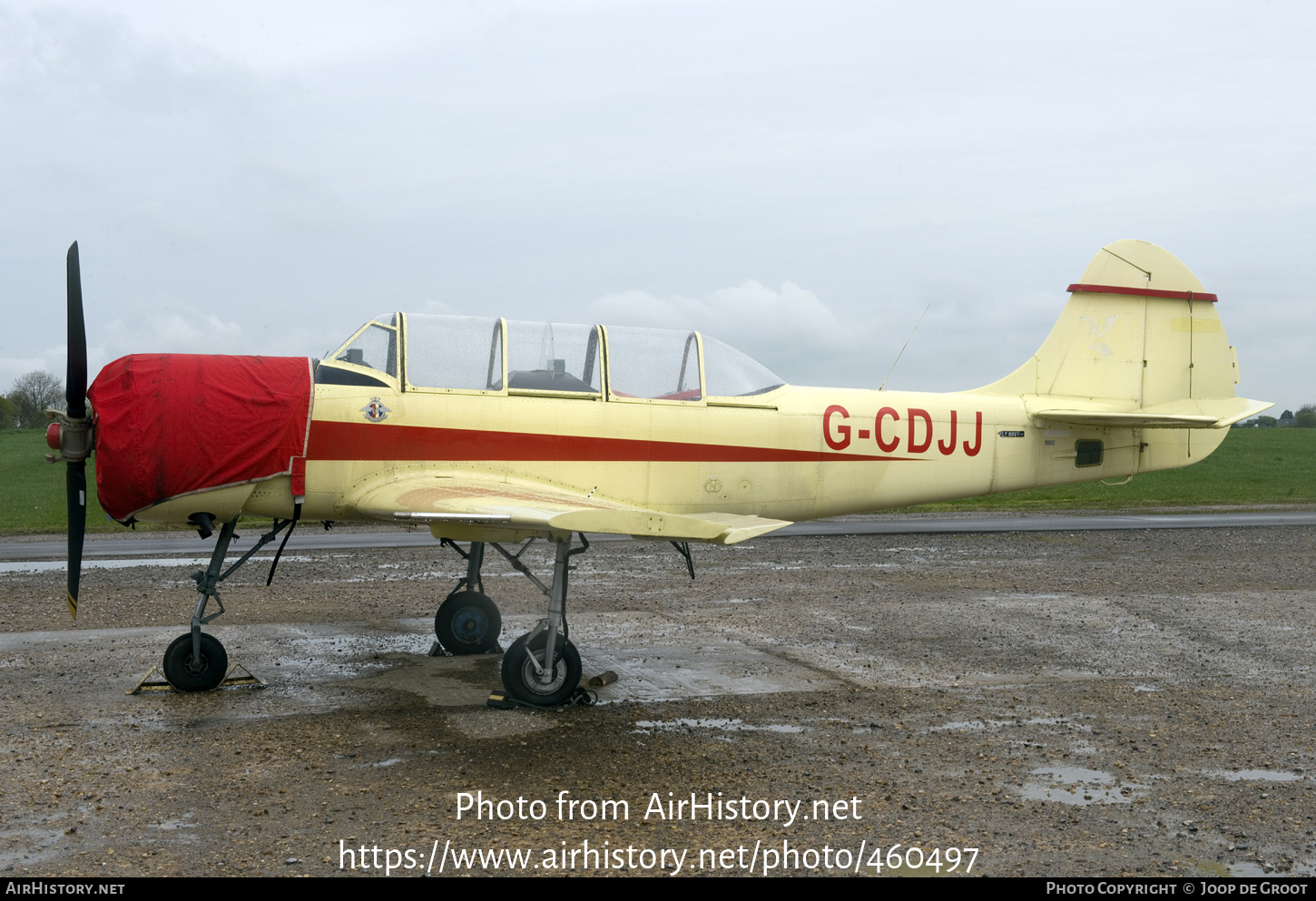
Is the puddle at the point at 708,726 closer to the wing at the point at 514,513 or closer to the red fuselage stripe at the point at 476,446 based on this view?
the wing at the point at 514,513

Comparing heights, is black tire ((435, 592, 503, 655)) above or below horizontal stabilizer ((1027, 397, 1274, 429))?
below

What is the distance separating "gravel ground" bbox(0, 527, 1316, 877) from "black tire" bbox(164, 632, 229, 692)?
0.14m

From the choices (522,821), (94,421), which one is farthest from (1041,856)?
(94,421)

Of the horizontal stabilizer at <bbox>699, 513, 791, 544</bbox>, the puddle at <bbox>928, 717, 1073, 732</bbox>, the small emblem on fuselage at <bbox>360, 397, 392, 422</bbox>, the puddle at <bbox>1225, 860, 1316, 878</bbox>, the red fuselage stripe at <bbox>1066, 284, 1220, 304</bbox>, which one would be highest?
the red fuselage stripe at <bbox>1066, 284, 1220, 304</bbox>

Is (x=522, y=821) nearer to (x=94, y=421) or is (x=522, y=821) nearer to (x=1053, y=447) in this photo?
(x=94, y=421)

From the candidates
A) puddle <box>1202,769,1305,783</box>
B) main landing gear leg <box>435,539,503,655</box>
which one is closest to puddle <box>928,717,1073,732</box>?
puddle <box>1202,769,1305,783</box>

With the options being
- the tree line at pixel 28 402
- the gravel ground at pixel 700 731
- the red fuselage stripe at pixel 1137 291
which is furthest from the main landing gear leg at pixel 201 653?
the tree line at pixel 28 402

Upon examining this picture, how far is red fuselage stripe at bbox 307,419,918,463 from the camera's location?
26.5 ft

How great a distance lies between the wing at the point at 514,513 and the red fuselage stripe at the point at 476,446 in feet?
0.65

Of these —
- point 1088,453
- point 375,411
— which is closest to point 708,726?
point 375,411

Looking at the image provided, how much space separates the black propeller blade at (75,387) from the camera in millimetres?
7648

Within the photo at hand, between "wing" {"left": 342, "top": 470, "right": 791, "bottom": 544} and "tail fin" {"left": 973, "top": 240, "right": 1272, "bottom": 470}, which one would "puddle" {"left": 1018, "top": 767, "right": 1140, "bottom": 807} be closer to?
"wing" {"left": 342, "top": 470, "right": 791, "bottom": 544}

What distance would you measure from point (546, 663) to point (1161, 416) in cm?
648
